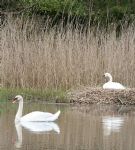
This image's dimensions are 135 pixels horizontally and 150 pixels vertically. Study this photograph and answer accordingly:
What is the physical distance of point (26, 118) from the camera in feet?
47.7

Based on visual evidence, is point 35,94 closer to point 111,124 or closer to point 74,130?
point 111,124

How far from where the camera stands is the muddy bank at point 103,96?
60.1 feet

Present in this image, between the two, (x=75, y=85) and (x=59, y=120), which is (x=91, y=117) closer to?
(x=59, y=120)

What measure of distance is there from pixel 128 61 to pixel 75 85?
1.66m

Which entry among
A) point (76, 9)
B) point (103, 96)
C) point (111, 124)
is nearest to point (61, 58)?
point (103, 96)

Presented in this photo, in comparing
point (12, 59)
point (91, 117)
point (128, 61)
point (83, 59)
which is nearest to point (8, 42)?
point (12, 59)

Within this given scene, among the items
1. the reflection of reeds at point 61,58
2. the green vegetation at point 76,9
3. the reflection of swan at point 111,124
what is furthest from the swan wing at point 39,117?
the green vegetation at point 76,9

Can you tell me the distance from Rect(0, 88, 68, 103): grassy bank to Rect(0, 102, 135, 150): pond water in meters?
0.78

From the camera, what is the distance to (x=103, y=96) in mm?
18469

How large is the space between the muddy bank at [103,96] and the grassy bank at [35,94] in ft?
0.91

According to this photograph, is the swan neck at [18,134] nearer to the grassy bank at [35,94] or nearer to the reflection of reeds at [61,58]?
the grassy bank at [35,94]

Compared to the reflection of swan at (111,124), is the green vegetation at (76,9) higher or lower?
higher

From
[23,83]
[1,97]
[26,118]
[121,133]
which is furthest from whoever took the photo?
[23,83]

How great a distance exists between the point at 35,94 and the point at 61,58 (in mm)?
1793
